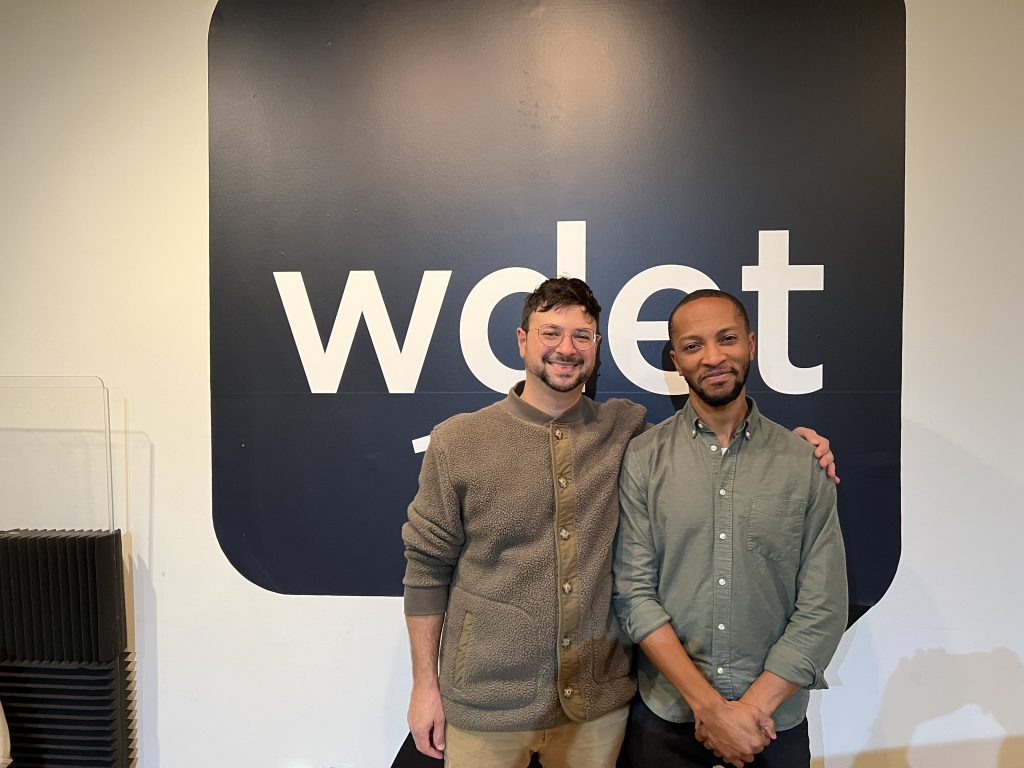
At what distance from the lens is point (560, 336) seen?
1.35 m

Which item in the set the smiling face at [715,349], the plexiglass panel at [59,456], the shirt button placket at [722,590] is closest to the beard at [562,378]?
the smiling face at [715,349]

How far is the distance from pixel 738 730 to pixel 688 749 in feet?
0.59

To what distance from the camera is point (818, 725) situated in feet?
5.98

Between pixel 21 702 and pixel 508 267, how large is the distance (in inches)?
76.9

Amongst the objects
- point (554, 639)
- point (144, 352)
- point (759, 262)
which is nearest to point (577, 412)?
point (554, 639)

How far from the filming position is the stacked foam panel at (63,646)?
1864mm

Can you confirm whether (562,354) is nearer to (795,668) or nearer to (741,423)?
(741,423)

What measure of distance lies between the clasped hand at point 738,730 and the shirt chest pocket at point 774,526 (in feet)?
1.00

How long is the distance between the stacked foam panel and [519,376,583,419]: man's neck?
1389 millimetres

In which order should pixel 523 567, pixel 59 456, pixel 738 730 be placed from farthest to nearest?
1. pixel 59 456
2. pixel 523 567
3. pixel 738 730

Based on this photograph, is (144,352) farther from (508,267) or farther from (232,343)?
(508,267)

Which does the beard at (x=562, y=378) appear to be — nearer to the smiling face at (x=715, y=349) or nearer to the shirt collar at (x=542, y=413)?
the shirt collar at (x=542, y=413)

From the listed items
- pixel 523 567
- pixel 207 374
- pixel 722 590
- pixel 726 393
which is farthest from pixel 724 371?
pixel 207 374

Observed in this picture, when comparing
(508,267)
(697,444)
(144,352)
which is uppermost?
(508,267)
